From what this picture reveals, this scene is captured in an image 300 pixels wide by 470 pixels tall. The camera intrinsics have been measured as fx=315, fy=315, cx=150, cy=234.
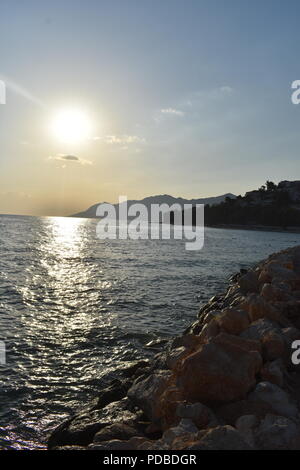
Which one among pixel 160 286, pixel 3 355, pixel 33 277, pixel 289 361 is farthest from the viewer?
pixel 33 277

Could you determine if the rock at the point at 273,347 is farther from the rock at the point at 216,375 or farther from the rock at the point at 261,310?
the rock at the point at 261,310

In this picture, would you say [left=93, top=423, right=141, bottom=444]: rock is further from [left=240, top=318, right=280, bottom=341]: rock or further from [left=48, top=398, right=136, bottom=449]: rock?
[left=240, top=318, right=280, bottom=341]: rock

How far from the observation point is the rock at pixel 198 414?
16.1 feet

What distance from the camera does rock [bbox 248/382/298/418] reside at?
4.89m

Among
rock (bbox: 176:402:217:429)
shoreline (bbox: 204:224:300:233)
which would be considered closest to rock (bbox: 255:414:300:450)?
rock (bbox: 176:402:217:429)

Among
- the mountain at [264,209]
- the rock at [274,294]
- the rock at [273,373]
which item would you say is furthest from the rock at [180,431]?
the mountain at [264,209]

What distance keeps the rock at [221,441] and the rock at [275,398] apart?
1.17m

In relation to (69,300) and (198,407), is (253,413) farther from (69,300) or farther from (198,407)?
(69,300)

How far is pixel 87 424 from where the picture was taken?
19.6 feet

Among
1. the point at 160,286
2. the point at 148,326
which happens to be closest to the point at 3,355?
the point at 148,326

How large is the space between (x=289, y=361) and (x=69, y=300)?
13429 millimetres

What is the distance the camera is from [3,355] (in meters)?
10.1

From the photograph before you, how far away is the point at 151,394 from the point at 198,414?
1486mm

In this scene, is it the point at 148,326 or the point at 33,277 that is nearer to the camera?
the point at 148,326
